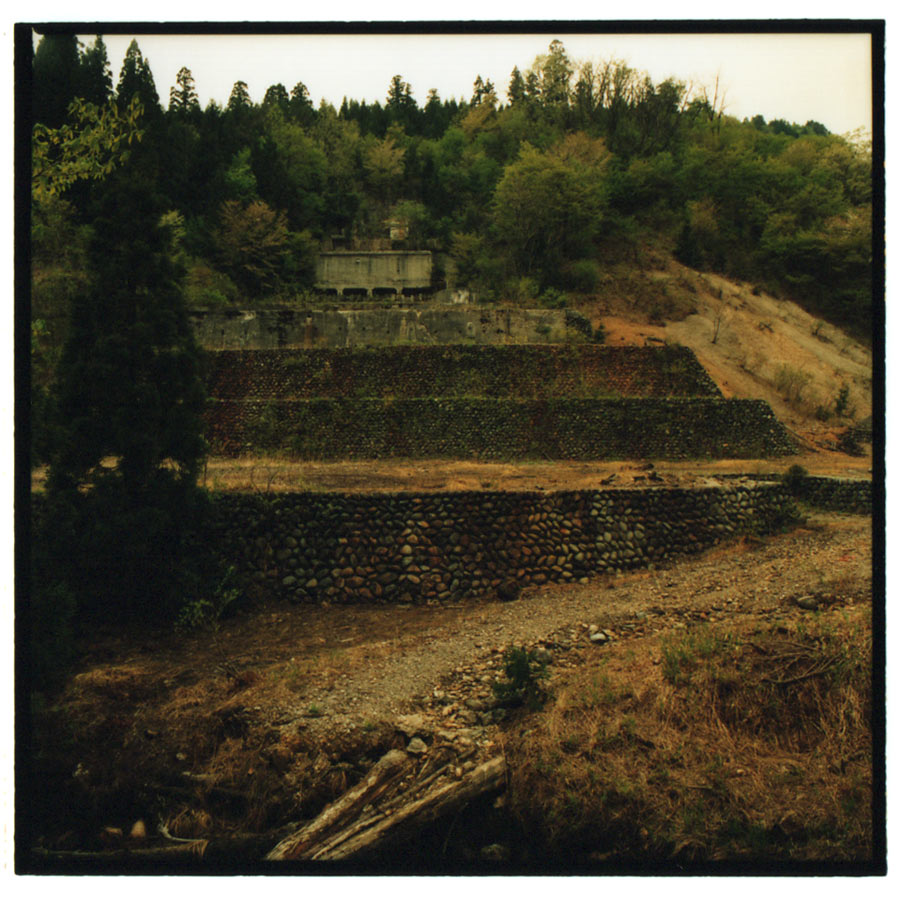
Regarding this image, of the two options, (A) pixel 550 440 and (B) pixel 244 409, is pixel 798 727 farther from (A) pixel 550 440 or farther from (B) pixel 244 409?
(B) pixel 244 409

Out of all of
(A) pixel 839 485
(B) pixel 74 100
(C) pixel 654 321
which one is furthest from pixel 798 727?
(C) pixel 654 321

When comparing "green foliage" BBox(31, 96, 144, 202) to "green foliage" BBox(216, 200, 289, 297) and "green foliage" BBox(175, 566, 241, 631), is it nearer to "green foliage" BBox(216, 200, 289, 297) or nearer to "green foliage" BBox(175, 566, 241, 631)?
"green foliage" BBox(175, 566, 241, 631)

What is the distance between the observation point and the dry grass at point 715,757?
11.2 ft

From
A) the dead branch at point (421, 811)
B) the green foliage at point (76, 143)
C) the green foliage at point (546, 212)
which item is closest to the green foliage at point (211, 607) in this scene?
the dead branch at point (421, 811)

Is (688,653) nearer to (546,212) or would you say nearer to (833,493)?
(833,493)

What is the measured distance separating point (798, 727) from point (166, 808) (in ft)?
14.4

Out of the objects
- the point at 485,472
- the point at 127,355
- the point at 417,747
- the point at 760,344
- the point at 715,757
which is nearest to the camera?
the point at 715,757

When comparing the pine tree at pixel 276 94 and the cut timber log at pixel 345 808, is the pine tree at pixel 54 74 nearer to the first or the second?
the pine tree at pixel 276 94

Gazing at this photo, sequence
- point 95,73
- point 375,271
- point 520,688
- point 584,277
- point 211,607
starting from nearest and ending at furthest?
point 95,73
point 520,688
point 211,607
point 584,277
point 375,271

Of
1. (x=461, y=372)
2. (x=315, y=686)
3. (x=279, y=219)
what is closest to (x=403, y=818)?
(x=315, y=686)

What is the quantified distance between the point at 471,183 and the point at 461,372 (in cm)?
2799

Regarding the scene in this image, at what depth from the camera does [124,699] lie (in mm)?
5191

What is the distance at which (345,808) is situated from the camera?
360 cm

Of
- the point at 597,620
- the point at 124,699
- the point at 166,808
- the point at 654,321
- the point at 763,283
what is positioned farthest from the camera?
the point at 654,321
